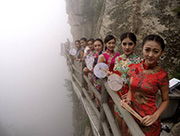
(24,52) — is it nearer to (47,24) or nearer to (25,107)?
(47,24)

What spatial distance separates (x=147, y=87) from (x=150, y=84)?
42mm

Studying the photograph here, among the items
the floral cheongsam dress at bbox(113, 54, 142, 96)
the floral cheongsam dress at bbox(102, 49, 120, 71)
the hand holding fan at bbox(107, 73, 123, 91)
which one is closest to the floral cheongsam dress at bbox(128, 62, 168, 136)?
the hand holding fan at bbox(107, 73, 123, 91)

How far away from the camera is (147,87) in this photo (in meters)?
1.17

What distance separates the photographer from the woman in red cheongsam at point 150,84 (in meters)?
1.14

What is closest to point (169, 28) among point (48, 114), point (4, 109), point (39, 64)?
point (48, 114)

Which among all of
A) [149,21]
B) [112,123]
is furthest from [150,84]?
[149,21]

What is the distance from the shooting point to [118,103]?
1436 millimetres

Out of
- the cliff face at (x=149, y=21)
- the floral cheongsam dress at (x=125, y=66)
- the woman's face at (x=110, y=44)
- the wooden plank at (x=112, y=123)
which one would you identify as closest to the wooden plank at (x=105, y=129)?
the wooden plank at (x=112, y=123)

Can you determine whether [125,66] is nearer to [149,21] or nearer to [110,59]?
[110,59]

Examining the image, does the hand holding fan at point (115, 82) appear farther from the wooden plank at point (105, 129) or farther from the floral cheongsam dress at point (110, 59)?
the wooden plank at point (105, 129)

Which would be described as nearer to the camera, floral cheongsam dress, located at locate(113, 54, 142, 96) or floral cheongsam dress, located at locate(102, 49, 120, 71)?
floral cheongsam dress, located at locate(113, 54, 142, 96)

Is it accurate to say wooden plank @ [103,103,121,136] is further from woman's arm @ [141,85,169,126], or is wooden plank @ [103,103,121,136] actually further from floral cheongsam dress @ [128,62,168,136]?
woman's arm @ [141,85,169,126]

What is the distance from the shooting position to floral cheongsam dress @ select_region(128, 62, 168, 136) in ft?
3.77

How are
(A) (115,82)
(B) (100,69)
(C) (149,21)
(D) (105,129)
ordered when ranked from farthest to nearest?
(C) (149,21), (D) (105,129), (B) (100,69), (A) (115,82)
